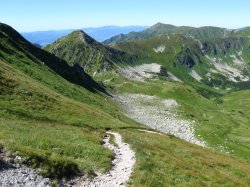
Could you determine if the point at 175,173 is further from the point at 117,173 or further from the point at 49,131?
the point at 49,131

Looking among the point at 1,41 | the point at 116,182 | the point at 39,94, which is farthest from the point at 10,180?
the point at 1,41

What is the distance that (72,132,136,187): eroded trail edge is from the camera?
26288 millimetres

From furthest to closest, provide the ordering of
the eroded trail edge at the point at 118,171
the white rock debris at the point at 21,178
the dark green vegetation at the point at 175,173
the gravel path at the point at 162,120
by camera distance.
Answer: the gravel path at the point at 162,120 < the dark green vegetation at the point at 175,173 < the eroded trail edge at the point at 118,171 < the white rock debris at the point at 21,178

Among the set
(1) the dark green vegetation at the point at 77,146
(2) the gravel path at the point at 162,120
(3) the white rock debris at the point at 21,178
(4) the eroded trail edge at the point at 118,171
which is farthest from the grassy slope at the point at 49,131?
(2) the gravel path at the point at 162,120

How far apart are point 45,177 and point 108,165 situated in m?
7.40

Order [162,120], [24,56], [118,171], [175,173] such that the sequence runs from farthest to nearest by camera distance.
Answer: [162,120] < [24,56] < [175,173] < [118,171]

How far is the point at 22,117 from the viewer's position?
158 feet

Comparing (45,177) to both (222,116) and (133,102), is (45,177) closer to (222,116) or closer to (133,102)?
(133,102)

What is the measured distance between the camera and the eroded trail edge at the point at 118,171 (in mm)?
26288

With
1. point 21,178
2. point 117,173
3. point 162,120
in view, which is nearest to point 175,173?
point 117,173

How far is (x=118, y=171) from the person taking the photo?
2980 centimetres

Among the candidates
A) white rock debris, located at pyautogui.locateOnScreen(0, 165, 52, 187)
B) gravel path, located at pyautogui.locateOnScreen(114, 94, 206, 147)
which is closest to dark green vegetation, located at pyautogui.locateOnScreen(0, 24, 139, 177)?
white rock debris, located at pyautogui.locateOnScreen(0, 165, 52, 187)

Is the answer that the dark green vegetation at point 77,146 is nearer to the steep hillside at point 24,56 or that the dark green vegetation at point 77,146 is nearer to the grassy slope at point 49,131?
the grassy slope at point 49,131

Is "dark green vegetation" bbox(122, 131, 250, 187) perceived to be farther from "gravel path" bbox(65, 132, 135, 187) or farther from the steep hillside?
the steep hillside
